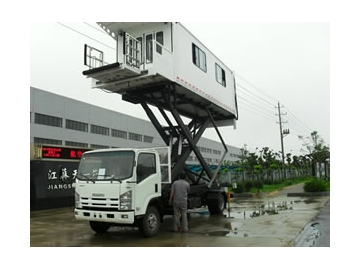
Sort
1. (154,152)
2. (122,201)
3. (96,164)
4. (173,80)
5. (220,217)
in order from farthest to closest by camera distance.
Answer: (220,217)
(173,80)
(154,152)
(96,164)
(122,201)

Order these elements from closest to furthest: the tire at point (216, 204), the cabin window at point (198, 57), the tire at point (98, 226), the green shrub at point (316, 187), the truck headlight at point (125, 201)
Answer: the truck headlight at point (125, 201) → the tire at point (98, 226) → the cabin window at point (198, 57) → the tire at point (216, 204) → the green shrub at point (316, 187)

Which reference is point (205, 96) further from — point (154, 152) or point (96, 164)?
point (96, 164)

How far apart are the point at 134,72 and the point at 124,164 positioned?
9.22ft

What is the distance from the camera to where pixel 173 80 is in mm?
9953

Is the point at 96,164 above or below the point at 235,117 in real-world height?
below

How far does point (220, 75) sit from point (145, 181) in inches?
278

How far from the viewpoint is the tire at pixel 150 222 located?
8086 mm

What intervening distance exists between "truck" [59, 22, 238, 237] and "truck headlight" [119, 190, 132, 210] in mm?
23

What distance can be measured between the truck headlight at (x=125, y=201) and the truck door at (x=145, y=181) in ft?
0.68

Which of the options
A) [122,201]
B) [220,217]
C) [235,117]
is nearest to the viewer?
[122,201]

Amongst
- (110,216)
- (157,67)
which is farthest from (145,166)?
(157,67)

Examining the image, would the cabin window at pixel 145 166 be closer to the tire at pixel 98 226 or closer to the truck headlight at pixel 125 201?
the truck headlight at pixel 125 201

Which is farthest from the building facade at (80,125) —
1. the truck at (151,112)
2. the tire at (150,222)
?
the tire at (150,222)

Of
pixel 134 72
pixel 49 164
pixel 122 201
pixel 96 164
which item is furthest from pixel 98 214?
pixel 49 164
